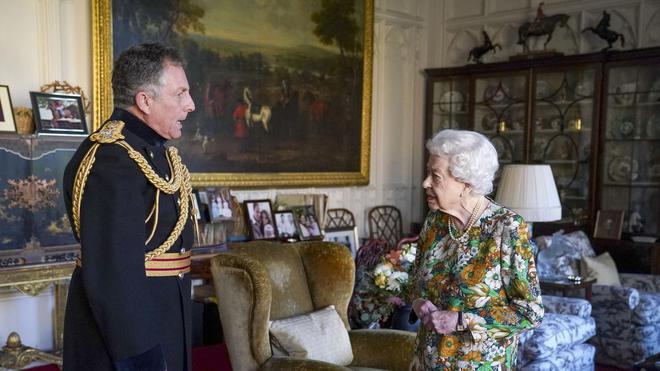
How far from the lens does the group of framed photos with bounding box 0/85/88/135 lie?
11.8 ft

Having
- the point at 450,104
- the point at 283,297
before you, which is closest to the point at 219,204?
the point at 283,297

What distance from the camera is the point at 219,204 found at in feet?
15.6

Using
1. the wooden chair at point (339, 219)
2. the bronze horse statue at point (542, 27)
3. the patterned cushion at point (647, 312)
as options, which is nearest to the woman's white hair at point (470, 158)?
the patterned cushion at point (647, 312)

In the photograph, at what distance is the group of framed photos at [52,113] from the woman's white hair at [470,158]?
8.99 feet

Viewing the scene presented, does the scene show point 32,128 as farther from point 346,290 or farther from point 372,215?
point 372,215

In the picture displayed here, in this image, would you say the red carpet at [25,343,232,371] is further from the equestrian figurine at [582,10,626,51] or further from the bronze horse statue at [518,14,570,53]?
the equestrian figurine at [582,10,626,51]

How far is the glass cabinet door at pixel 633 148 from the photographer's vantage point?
517cm

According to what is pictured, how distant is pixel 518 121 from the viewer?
236 inches

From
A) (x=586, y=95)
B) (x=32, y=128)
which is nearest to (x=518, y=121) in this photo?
(x=586, y=95)

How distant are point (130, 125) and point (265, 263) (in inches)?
52.2

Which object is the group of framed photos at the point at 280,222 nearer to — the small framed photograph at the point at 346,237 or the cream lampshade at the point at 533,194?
the small framed photograph at the point at 346,237

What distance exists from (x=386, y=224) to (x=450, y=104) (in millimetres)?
1494

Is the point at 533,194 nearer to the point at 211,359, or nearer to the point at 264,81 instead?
the point at 211,359

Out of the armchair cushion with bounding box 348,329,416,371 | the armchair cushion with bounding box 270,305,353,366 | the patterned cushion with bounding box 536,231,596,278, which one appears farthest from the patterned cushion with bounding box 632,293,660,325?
the armchair cushion with bounding box 270,305,353,366
